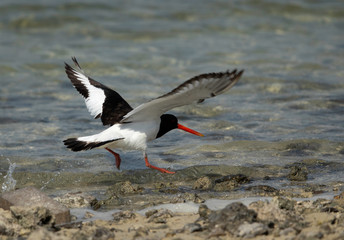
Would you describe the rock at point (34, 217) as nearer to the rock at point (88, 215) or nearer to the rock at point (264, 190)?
the rock at point (88, 215)

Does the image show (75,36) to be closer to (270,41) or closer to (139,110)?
(270,41)

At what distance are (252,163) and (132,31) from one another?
801 cm

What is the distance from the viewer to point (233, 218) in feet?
12.3

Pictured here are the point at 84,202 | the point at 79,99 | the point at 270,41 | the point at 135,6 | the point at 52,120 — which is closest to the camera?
the point at 84,202

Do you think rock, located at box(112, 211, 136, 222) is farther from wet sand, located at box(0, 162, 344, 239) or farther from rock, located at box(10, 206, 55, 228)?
rock, located at box(10, 206, 55, 228)

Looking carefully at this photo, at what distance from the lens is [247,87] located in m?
9.86

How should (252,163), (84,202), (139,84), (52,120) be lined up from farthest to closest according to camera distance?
(139,84)
(52,120)
(252,163)
(84,202)

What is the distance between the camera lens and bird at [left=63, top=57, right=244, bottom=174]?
15.5 ft

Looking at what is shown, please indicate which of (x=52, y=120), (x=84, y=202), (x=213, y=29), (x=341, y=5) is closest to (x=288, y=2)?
(x=341, y=5)

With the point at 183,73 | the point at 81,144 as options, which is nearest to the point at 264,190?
the point at 81,144

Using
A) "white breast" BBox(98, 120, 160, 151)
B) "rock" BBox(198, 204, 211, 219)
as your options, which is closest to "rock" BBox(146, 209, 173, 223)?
"rock" BBox(198, 204, 211, 219)

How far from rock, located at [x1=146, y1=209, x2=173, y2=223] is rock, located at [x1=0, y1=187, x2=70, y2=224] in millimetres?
663

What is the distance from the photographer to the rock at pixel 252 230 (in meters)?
3.68

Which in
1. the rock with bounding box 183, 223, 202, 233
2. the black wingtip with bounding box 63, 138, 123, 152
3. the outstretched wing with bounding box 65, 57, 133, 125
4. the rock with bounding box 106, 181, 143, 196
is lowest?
the rock with bounding box 106, 181, 143, 196
